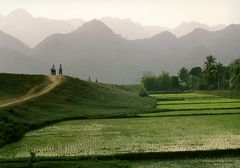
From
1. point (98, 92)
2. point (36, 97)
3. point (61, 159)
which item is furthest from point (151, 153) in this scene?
point (98, 92)

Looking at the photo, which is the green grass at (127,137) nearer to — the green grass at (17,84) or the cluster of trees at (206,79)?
the green grass at (17,84)

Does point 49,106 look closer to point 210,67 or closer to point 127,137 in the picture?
point 127,137

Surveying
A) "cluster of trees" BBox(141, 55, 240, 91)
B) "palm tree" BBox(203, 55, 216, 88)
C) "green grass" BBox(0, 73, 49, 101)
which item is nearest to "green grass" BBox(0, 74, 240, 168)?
"green grass" BBox(0, 73, 49, 101)

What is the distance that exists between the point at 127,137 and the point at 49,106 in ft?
59.7

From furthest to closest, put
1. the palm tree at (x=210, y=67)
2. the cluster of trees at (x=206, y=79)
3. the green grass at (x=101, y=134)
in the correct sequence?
1. the palm tree at (x=210, y=67)
2. the cluster of trees at (x=206, y=79)
3. the green grass at (x=101, y=134)

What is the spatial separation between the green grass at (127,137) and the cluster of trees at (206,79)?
197 ft

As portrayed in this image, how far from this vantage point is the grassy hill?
34812 mm

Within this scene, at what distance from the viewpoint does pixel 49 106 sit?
47688 millimetres

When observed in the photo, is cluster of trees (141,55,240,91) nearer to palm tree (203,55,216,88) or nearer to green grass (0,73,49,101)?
palm tree (203,55,216,88)

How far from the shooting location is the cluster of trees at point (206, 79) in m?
104

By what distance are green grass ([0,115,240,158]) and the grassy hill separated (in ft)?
4.33

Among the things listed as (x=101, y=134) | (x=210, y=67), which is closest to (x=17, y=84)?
(x=101, y=134)

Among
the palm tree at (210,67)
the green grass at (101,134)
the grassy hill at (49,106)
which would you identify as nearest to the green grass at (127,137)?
the green grass at (101,134)

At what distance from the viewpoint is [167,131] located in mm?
34000
